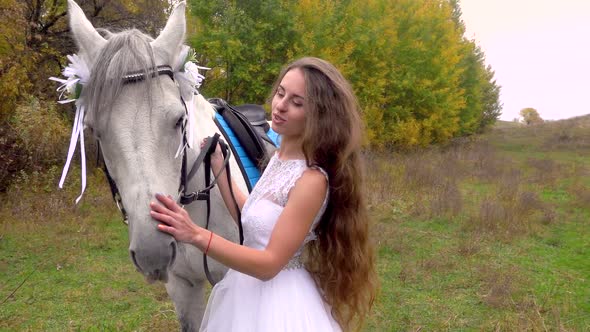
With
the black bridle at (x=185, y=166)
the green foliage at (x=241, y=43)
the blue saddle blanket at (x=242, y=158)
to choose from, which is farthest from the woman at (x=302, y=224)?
the green foliage at (x=241, y=43)

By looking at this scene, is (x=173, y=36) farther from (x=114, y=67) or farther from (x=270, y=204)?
(x=270, y=204)

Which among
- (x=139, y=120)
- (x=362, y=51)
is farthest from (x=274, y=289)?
(x=362, y=51)

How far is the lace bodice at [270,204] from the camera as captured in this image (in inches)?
70.6

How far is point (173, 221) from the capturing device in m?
1.53

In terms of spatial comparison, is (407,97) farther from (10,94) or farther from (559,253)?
(10,94)

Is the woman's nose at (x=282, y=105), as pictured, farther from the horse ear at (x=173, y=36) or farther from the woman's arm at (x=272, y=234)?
the horse ear at (x=173, y=36)

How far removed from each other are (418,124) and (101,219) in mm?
13673

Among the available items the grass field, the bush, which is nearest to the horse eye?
the grass field

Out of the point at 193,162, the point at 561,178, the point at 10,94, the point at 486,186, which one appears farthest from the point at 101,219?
the point at 561,178

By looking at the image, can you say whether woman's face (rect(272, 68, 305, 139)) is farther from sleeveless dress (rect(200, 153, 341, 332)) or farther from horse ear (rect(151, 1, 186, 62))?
horse ear (rect(151, 1, 186, 62))

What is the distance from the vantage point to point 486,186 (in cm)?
1258

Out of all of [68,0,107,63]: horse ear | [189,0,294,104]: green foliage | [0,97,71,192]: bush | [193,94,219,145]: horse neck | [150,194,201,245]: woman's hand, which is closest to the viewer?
[150,194,201,245]: woman's hand

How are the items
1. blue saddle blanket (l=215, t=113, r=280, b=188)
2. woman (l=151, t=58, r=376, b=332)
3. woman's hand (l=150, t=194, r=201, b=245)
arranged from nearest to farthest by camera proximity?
1. woman's hand (l=150, t=194, r=201, b=245)
2. woman (l=151, t=58, r=376, b=332)
3. blue saddle blanket (l=215, t=113, r=280, b=188)

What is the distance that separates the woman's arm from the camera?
154 cm
